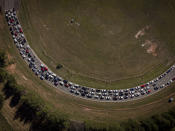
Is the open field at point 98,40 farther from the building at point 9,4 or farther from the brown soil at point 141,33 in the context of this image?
the building at point 9,4

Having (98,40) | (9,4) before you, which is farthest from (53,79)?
(9,4)

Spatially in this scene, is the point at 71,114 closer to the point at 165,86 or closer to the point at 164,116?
the point at 164,116

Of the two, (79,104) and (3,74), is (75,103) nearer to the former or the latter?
(79,104)

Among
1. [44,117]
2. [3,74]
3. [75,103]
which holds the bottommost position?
[44,117]

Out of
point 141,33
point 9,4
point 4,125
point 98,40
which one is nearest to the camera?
point 4,125

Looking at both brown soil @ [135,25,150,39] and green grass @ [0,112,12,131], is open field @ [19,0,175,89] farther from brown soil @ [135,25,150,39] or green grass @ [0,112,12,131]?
green grass @ [0,112,12,131]
